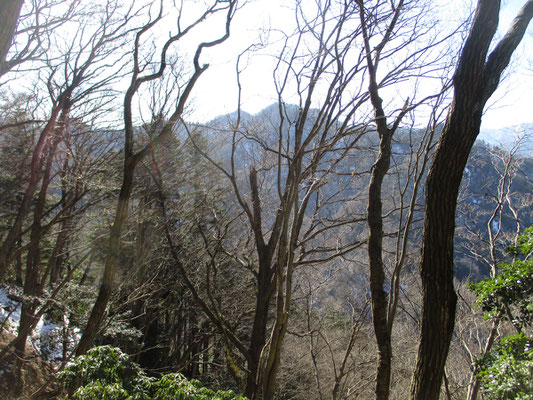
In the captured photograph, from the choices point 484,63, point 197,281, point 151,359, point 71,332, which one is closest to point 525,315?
point 484,63

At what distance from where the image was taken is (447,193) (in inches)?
130

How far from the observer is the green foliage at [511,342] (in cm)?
Result: 358

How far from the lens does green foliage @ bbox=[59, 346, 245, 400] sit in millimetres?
3318

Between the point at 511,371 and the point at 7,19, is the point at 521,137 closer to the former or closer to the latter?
the point at 511,371

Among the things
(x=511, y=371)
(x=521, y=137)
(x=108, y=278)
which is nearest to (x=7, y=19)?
(x=108, y=278)

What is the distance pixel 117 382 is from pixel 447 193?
3.38 metres

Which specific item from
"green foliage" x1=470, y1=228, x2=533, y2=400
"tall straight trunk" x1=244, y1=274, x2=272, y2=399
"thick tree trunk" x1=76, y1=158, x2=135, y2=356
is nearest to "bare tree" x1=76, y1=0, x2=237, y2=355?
"thick tree trunk" x1=76, y1=158, x2=135, y2=356

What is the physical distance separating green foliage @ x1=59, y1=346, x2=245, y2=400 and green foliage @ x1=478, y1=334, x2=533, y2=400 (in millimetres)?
2485

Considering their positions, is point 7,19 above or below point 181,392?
above

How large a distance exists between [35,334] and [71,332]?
8.59 feet

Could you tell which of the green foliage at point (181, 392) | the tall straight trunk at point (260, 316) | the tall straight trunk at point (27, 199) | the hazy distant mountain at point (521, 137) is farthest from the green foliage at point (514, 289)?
the tall straight trunk at point (27, 199)

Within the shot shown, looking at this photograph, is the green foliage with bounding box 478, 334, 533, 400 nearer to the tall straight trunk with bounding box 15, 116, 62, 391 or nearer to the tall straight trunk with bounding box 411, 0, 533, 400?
the tall straight trunk with bounding box 411, 0, 533, 400

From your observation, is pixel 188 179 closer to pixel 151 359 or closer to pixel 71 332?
pixel 71 332

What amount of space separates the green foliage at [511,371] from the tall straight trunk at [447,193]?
0.86m
